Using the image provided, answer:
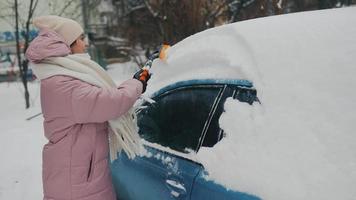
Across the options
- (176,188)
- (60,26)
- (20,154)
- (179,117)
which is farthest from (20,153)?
(176,188)

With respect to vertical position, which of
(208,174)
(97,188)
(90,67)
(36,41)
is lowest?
(97,188)

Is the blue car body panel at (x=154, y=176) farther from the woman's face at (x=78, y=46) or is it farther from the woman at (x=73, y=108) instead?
the woman's face at (x=78, y=46)

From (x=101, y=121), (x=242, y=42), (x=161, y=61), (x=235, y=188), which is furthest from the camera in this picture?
(x=161, y=61)

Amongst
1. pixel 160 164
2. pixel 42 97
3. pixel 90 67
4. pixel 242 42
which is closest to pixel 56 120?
pixel 42 97

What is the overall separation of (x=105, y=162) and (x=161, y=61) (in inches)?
28.3

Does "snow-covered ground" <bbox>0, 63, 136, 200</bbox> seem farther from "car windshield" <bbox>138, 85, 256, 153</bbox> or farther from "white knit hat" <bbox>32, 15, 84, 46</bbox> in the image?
"white knit hat" <bbox>32, 15, 84, 46</bbox>

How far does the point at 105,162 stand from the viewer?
2.42 metres

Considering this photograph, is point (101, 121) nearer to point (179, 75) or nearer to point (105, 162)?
point (105, 162)

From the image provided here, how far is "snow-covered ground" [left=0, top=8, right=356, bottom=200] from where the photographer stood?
1.55 m

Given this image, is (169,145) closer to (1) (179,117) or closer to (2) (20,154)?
(1) (179,117)

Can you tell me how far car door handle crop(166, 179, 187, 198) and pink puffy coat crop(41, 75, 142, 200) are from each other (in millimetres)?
434

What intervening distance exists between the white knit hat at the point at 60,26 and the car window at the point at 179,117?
64cm

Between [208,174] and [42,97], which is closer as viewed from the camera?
[208,174]

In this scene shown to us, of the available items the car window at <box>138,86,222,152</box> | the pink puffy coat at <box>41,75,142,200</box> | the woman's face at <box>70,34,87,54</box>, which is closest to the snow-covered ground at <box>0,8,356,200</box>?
the car window at <box>138,86,222,152</box>
